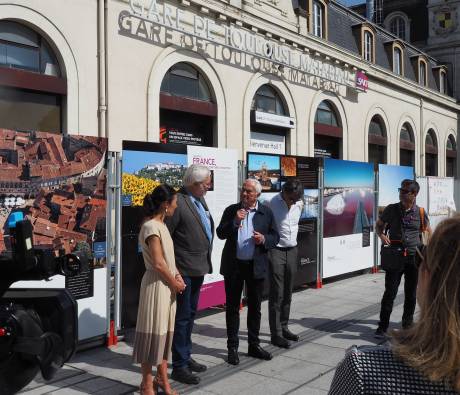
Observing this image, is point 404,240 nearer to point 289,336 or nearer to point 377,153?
point 289,336

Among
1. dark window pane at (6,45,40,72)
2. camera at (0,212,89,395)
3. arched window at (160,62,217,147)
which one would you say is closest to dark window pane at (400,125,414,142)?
arched window at (160,62,217,147)

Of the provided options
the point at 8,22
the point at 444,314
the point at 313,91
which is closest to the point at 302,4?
the point at 313,91

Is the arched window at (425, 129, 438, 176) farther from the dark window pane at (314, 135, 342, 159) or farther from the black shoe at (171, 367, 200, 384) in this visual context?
the black shoe at (171, 367, 200, 384)

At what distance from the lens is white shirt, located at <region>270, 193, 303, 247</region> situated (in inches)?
229

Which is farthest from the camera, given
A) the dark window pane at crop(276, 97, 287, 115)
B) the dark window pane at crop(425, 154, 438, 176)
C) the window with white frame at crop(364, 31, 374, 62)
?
the dark window pane at crop(425, 154, 438, 176)

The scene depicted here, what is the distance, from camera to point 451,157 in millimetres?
26359

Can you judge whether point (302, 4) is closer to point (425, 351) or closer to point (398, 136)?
point (398, 136)

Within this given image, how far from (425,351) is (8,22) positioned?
8.62 metres

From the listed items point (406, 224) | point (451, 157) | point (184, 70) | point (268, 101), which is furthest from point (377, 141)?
point (406, 224)

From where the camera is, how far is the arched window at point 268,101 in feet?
44.0

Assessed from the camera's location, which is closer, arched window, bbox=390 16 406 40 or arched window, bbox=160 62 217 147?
arched window, bbox=160 62 217 147

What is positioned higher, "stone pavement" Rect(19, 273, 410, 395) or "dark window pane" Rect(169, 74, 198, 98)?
"dark window pane" Rect(169, 74, 198, 98)

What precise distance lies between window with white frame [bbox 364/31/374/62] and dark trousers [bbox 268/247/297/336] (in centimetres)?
1488

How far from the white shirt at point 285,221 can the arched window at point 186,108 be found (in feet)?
17.6
